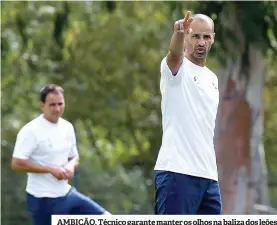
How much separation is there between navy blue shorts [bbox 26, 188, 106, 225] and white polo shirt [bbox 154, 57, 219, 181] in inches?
122

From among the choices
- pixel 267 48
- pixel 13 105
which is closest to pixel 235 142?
pixel 267 48

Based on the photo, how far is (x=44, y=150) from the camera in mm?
9992

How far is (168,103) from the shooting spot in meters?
7.05

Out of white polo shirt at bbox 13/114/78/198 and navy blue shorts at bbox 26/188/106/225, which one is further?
navy blue shorts at bbox 26/188/106/225

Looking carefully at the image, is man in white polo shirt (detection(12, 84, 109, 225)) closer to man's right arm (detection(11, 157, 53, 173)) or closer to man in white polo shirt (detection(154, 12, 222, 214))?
man's right arm (detection(11, 157, 53, 173))

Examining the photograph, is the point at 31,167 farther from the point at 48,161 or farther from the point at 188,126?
the point at 188,126

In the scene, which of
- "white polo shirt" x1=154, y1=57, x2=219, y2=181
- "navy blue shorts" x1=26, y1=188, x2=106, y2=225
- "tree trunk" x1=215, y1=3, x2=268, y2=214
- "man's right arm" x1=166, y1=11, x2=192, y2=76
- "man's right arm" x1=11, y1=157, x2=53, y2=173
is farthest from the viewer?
"tree trunk" x1=215, y1=3, x2=268, y2=214

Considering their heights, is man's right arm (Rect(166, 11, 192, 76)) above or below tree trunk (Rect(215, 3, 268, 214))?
above

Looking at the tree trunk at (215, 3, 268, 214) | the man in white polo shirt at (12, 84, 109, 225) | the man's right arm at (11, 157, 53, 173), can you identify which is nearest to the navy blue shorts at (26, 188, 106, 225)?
the man in white polo shirt at (12, 84, 109, 225)

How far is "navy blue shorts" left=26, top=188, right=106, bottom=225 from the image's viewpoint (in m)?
10.1

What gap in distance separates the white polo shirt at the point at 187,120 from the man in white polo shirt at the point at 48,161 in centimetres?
293

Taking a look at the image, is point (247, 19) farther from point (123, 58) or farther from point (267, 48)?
point (123, 58)

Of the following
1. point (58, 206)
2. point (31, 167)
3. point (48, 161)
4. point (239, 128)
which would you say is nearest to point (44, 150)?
point (48, 161)

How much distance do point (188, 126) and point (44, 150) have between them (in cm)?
316
